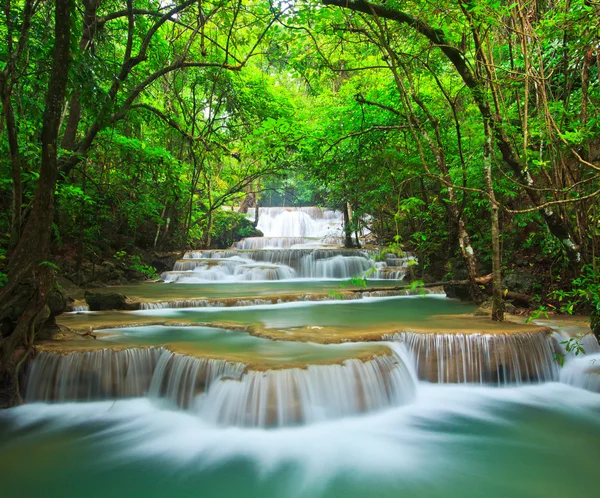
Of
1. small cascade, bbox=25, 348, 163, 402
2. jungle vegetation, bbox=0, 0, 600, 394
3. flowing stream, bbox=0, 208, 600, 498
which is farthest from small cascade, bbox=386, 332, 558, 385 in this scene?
small cascade, bbox=25, 348, 163, 402

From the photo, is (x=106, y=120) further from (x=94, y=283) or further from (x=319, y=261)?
(x=319, y=261)

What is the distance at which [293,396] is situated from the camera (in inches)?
187

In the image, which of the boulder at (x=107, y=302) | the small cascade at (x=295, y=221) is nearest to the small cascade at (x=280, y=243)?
the small cascade at (x=295, y=221)

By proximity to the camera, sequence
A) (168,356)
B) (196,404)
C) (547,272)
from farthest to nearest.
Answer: (547,272) → (168,356) → (196,404)

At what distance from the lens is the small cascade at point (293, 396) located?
470 centimetres

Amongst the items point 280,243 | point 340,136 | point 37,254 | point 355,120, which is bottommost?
point 37,254

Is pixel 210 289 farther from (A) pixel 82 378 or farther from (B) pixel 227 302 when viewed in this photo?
(A) pixel 82 378

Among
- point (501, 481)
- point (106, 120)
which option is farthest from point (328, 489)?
point (106, 120)

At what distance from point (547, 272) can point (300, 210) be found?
25.2 m

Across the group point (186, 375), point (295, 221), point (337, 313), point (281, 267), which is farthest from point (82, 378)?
point (295, 221)

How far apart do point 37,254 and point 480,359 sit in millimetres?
5882

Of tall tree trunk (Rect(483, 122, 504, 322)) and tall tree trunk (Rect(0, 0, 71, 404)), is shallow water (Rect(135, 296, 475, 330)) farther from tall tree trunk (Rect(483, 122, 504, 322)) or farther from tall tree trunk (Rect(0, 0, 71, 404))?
tall tree trunk (Rect(0, 0, 71, 404))

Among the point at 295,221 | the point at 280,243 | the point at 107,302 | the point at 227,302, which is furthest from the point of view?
the point at 295,221

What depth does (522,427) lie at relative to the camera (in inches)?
194
